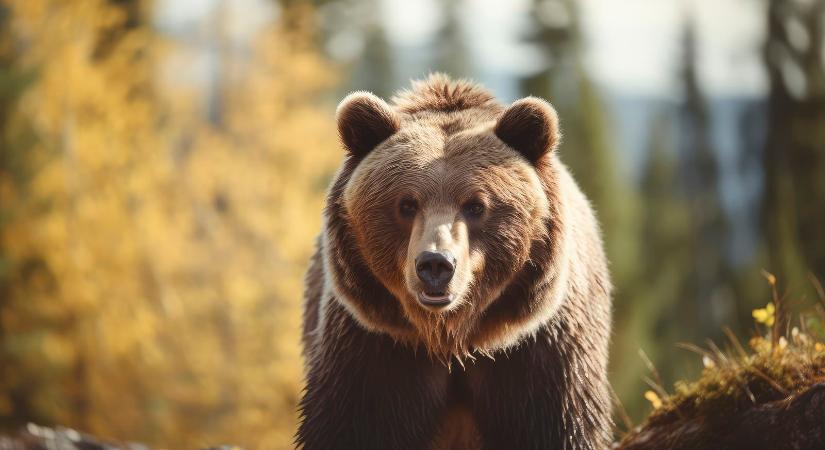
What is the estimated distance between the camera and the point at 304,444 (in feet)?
13.8

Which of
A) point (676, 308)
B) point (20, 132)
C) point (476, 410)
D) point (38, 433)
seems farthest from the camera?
point (676, 308)

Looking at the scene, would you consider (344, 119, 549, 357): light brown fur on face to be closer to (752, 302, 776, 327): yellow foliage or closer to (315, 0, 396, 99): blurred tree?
(752, 302, 776, 327): yellow foliage

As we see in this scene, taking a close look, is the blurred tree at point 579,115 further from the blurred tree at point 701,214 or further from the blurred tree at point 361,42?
the blurred tree at point 361,42

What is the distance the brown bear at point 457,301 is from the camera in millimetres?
3863

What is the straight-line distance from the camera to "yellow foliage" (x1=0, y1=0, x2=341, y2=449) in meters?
14.6

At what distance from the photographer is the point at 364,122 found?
413cm

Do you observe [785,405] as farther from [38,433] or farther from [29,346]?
[29,346]

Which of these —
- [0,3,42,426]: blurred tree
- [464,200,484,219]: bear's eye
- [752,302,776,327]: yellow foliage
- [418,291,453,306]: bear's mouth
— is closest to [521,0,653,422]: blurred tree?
[0,3,42,426]: blurred tree

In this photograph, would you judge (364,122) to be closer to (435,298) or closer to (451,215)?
(451,215)

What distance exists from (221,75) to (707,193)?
1878 centimetres

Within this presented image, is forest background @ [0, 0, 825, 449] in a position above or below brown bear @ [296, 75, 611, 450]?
above

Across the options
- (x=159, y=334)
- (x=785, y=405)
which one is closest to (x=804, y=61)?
(x=159, y=334)

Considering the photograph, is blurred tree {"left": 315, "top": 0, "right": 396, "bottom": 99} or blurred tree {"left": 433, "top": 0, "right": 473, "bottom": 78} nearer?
blurred tree {"left": 315, "top": 0, "right": 396, "bottom": 99}

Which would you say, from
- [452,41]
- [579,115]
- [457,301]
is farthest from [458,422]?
[452,41]
